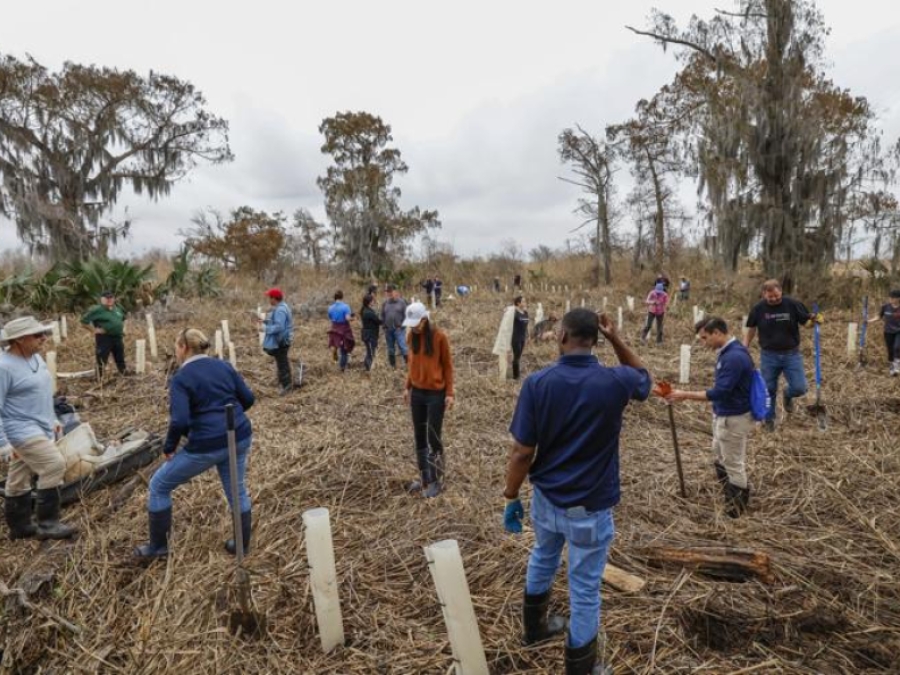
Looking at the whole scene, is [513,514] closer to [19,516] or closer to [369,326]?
[19,516]

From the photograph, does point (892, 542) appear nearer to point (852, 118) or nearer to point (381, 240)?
point (852, 118)

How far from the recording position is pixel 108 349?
8688mm

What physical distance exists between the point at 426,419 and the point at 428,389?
0.98 ft

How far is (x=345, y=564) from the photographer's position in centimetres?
348

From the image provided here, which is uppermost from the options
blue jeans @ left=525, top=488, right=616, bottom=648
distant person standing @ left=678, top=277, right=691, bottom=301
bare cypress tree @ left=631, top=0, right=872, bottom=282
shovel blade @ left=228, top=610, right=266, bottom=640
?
bare cypress tree @ left=631, top=0, right=872, bottom=282

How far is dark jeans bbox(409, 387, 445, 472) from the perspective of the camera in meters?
4.54

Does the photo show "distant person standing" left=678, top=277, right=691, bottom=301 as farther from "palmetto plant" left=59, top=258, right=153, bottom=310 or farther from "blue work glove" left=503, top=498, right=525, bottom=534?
"blue work glove" left=503, top=498, right=525, bottom=534

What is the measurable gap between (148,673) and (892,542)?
466 cm

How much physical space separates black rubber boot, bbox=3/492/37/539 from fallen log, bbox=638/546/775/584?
15.2 ft

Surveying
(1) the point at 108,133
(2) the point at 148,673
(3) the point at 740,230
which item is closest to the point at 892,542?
(2) the point at 148,673

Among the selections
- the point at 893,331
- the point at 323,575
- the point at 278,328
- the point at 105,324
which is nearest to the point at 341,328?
the point at 278,328

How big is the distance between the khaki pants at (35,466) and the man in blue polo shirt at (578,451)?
3603 mm

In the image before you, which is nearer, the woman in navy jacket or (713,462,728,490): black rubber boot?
the woman in navy jacket

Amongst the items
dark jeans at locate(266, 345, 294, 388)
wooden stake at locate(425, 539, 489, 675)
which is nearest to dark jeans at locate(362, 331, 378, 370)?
dark jeans at locate(266, 345, 294, 388)
